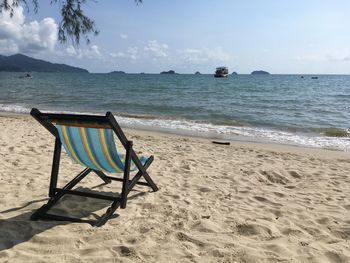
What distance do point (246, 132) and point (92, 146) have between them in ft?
29.0

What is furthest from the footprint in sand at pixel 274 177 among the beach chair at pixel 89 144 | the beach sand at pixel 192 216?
the beach chair at pixel 89 144

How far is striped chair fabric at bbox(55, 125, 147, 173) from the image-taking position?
330 cm

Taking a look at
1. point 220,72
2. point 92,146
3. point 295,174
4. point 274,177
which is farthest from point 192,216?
point 220,72

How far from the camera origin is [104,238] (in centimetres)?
306

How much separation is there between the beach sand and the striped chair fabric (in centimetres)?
53

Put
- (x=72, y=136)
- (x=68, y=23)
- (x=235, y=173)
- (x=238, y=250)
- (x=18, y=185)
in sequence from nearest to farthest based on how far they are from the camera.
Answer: (x=238, y=250) < (x=72, y=136) < (x=18, y=185) < (x=68, y=23) < (x=235, y=173)

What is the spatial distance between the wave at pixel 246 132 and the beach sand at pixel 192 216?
4122 mm

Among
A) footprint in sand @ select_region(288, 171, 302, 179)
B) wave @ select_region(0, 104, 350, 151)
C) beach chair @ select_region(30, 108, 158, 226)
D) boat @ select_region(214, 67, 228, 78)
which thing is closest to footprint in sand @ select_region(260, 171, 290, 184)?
footprint in sand @ select_region(288, 171, 302, 179)

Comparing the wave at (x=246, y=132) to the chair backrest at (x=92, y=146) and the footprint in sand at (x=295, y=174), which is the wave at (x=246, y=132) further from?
the chair backrest at (x=92, y=146)

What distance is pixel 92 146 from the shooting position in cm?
343

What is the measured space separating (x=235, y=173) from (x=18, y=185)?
3.16m

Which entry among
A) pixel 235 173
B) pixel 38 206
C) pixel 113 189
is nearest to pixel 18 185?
pixel 38 206

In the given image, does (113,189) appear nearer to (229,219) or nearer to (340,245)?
(229,219)

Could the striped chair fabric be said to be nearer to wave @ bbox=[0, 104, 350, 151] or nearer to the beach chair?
the beach chair
